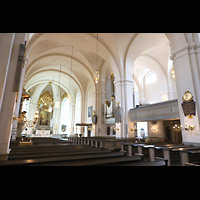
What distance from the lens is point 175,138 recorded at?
12062mm

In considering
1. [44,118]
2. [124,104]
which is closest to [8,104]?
[124,104]

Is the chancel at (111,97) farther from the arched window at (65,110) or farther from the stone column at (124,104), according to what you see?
the arched window at (65,110)

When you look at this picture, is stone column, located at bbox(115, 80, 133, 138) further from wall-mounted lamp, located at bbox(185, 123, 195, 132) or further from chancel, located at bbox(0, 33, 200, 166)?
wall-mounted lamp, located at bbox(185, 123, 195, 132)

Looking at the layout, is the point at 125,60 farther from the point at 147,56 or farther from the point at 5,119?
the point at 5,119

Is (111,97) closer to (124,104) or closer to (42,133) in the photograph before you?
(124,104)

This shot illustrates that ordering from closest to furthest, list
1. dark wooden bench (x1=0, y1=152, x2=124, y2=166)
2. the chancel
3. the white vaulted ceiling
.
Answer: dark wooden bench (x1=0, y1=152, x2=124, y2=166), the chancel, the white vaulted ceiling

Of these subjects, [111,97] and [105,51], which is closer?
[105,51]

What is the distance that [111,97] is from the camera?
14094 mm

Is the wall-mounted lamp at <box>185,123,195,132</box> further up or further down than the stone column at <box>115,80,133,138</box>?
further down

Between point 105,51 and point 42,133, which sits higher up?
point 105,51

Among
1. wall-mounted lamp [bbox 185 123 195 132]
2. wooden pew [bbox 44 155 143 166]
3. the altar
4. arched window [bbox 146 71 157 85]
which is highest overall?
arched window [bbox 146 71 157 85]

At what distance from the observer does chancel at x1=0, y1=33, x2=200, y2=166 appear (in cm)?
327

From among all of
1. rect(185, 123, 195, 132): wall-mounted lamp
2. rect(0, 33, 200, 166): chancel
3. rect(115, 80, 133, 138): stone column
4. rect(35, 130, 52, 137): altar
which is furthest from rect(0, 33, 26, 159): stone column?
rect(35, 130, 52, 137): altar

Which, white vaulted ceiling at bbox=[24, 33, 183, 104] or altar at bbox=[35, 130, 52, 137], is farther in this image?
altar at bbox=[35, 130, 52, 137]
